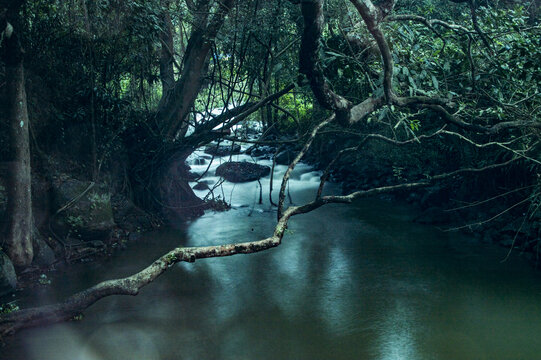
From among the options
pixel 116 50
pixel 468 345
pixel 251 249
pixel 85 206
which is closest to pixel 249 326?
pixel 251 249

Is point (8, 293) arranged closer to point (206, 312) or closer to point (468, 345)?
point (206, 312)

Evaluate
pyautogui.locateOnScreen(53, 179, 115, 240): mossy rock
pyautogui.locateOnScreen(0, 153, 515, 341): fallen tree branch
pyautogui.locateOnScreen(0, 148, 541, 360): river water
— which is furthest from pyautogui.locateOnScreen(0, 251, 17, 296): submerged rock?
pyautogui.locateOnScreen(53, 179, 115, 240): mossy rock

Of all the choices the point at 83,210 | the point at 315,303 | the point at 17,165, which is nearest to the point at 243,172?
the point at 83,210

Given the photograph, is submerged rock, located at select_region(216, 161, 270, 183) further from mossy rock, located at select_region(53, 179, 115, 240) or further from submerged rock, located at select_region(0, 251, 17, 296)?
submerged rock, located at select_region(0, 251, 17, 296)

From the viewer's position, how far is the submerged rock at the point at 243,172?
16.1 metres

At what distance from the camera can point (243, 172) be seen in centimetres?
1627

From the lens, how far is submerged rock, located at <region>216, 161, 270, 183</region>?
1606 cm

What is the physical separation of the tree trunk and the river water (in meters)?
0.90

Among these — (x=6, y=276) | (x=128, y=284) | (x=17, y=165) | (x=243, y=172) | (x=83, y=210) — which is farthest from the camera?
(x=243, y=172)

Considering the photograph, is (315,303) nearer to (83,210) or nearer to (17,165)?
(83,210)

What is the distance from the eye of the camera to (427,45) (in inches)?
309

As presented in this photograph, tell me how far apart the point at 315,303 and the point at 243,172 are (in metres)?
9.27

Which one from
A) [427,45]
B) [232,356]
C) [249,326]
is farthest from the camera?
[427,45]

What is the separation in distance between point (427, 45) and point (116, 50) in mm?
6114
